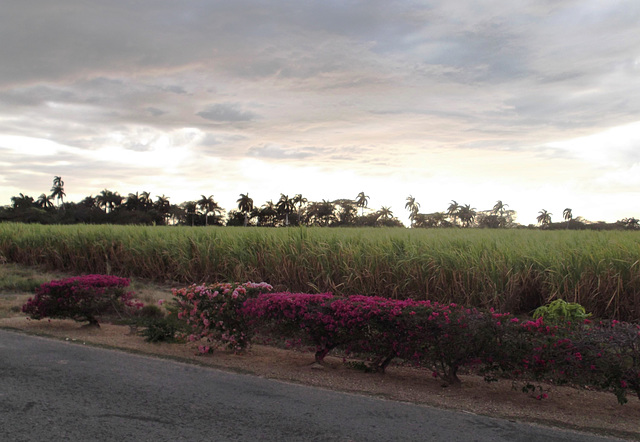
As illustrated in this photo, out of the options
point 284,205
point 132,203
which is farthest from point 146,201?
point 284,205

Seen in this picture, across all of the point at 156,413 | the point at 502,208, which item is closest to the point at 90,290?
the point at 156,413

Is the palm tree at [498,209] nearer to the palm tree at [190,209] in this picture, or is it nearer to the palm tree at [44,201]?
the palm tree at [190,209]

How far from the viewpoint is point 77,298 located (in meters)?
8.36

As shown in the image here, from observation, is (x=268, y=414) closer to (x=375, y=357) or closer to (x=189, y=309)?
(x=375, y=357)

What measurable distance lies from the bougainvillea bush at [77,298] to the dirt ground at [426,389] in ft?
2.63

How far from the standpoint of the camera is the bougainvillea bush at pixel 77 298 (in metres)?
8.38

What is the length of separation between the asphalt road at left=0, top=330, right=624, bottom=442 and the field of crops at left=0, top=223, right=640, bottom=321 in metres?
4.29

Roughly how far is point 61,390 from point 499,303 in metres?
6.67

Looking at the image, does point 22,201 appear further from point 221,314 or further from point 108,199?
point 221,314

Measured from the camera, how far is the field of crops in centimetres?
806

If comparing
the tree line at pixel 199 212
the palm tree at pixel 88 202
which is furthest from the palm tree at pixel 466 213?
the palm tree at pixel 88 202

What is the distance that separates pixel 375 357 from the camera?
6.48 metres

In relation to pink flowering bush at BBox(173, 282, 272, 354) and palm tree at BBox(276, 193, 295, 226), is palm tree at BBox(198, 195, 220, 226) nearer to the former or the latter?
palm tree at BBox(276, 193, 295, 226)

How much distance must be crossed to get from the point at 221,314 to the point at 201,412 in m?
2.44
